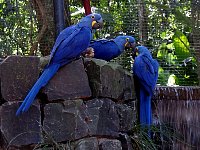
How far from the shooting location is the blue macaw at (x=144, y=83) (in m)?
2.50

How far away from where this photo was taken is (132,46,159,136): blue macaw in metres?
2.50

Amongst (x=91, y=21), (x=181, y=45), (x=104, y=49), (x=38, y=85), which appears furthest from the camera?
(x=181, y=45)

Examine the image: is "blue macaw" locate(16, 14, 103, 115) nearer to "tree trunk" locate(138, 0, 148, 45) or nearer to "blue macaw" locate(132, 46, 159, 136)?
"blue macaw" locate(132, 46, 159, 136)

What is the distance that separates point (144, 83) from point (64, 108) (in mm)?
587

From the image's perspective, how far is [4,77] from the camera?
203 centimetres

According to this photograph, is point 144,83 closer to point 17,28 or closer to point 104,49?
point 104,49

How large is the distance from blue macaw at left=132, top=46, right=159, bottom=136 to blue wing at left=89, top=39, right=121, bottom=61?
0.15 m

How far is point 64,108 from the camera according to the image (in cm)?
210

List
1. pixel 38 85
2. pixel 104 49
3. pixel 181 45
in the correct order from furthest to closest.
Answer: pixel 181 45 → pixel 104 49 → pixel 38 85

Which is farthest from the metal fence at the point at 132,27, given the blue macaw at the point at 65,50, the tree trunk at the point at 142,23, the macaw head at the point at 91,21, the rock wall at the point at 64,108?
the rock wall at the point at 64,108

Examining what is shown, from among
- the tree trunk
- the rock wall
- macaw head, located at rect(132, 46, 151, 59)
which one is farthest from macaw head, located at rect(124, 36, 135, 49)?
the tree trunk

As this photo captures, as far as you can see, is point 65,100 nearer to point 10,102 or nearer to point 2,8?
point 10,102

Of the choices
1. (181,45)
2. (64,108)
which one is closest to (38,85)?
(64,108)

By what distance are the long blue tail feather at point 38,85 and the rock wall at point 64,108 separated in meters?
0.04
